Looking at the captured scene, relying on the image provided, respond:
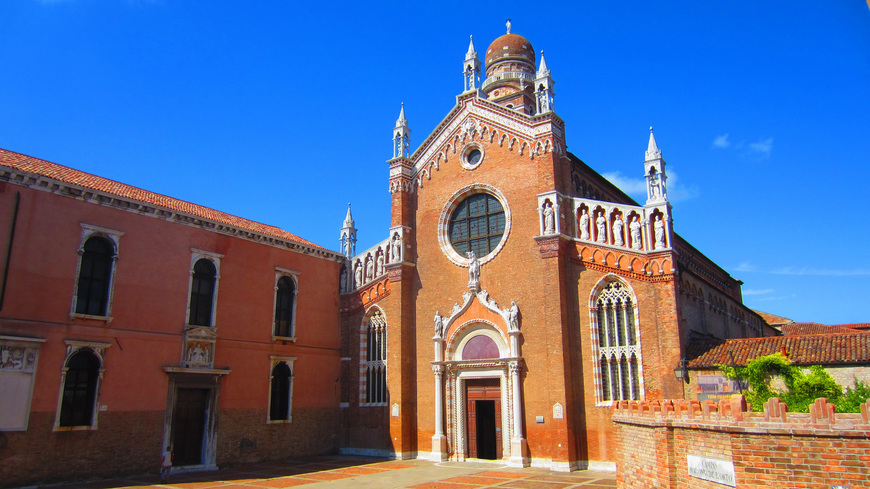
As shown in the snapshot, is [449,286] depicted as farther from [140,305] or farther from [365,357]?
[140,305]

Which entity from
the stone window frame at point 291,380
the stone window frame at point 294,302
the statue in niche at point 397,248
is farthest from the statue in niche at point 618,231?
the stone window frame at point 291,380

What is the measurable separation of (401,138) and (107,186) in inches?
433

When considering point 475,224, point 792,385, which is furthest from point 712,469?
point 475,224

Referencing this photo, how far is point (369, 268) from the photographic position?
81.7 feet

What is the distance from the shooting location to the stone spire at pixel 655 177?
1908 cm

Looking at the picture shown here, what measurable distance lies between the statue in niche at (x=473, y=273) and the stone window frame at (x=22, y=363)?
13.0 meters

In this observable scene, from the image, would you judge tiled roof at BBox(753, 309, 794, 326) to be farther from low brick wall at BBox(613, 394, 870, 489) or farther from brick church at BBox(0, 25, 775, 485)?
low brick wall at BBox(613, 394, 870, 489)

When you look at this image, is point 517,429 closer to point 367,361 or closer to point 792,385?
point 367,361

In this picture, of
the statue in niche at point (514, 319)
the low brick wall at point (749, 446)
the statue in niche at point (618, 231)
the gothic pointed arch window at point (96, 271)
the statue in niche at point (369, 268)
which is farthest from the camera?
the statue in niche at point (369, 268)

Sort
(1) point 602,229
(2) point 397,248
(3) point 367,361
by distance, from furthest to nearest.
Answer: (3) point 367,361 → (2) point 397,248 → (1) point 602,229

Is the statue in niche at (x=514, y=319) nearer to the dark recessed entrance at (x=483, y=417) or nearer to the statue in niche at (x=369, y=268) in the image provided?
the dark recessed entrance at (x=483, y=417)

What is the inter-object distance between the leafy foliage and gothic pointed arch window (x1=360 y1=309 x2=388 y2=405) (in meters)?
12.2

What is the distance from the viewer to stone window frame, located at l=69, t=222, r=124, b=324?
16781 millimetres

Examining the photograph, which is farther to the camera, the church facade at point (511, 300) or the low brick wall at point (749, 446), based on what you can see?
the church facade at point (511, 300)
